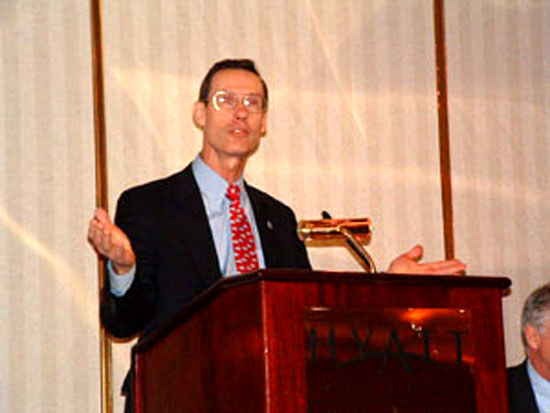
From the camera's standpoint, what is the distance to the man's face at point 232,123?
362 cm

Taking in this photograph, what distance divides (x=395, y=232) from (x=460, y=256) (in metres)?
0.30

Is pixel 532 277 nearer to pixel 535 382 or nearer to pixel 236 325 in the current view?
pixel 535 382

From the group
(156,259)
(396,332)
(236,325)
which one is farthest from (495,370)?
(156,259)

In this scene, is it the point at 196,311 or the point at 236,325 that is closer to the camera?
the point at 236,325

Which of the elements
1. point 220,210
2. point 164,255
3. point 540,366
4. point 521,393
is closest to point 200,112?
point 220,210

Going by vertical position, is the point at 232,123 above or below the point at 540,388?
above

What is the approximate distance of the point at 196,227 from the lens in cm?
334

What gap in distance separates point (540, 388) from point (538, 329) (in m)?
0.25

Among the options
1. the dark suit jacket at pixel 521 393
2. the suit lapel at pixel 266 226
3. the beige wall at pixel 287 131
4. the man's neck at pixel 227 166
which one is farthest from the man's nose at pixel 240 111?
the dark suit jacket at pixel 521 393

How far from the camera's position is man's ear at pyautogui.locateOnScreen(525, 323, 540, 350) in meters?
4.31

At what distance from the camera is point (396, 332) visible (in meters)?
2.36

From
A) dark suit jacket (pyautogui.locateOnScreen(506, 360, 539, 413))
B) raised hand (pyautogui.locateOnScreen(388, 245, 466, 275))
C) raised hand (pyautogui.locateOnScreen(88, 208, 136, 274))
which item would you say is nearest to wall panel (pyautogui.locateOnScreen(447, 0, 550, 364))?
dark suit jacket (pyautogui.locateOnScreen(506, 360, 539, 413))

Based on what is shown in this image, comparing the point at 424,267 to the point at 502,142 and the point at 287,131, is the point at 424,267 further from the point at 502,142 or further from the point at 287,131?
the point at 502,142

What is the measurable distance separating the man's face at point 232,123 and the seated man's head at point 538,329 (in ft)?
4.63
